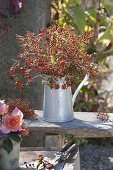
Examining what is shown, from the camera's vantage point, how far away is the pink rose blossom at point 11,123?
2125 mm

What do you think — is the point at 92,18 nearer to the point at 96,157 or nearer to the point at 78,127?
the point at 96,157

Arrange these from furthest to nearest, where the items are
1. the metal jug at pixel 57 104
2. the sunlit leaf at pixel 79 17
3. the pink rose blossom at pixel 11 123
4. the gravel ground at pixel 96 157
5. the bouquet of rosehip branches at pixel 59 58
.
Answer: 1. the gravel ground at pixel 96 157
2. the sunlit leaf at pixel 79 17
3. the metal jug at pixel 57 104
4. the bouquet of rosehip branches at pixel 59 58
5. the pink rose blossom at pixel 11 123

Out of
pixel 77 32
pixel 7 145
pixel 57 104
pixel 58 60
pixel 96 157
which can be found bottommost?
pixel 96 157

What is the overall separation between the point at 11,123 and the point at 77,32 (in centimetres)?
194

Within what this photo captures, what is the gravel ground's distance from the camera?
401cm

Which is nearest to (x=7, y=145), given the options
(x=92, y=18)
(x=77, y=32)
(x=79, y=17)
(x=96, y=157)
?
(x=79, y=17)

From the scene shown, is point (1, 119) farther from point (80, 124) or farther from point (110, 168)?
point (110, 168)

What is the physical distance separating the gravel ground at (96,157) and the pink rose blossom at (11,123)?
193cm

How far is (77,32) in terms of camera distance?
156 inches

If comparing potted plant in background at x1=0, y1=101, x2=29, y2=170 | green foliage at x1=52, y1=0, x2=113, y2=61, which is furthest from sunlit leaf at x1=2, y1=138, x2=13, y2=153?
green foliage at x1=52, y1=0, x2=113, y2=61

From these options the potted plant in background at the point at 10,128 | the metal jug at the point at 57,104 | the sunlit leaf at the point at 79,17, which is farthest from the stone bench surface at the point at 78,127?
the sunlit leaf at the point at 79,17

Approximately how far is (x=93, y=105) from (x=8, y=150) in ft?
8.30

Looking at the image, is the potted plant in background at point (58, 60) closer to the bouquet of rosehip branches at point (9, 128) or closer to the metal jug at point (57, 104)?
the metal jug at point (57, 104)

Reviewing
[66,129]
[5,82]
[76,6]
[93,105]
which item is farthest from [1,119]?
[93,105]
